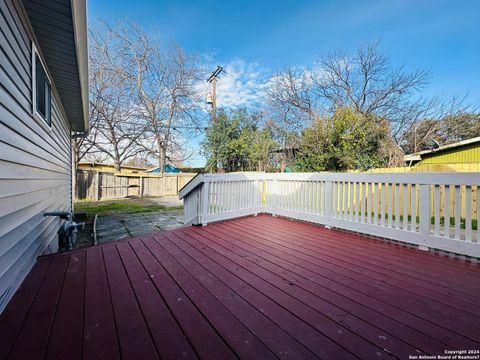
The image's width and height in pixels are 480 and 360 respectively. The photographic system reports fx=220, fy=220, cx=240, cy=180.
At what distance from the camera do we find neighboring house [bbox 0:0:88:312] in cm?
162

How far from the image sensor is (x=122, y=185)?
1153cm

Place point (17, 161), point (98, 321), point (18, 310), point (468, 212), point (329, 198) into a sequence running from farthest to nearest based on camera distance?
point (329, 198), point (468, 212), point (17, 161), point (18, 310), point (98, 321)

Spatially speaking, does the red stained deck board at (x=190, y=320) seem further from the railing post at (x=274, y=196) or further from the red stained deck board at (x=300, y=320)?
the railing post at (x=274, y=196)

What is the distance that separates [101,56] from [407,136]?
17.9m

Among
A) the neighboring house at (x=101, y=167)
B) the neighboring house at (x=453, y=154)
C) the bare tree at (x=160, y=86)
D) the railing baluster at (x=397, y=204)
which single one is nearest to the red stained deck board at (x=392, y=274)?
the railing baluster at (x=397, y=204)

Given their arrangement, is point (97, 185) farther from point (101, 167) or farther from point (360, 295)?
point (360, 295)

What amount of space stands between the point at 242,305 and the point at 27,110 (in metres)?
Result: 2.77

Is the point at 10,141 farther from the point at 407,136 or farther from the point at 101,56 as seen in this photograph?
the point at 407,136

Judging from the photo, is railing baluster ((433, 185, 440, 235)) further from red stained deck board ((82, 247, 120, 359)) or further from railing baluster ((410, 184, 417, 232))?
red stained deck board ((82, 247, 120, 359))

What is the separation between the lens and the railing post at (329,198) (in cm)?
371

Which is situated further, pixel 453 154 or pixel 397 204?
pixel 453 154

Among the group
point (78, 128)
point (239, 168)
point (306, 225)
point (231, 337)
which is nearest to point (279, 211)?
point (306, 225)

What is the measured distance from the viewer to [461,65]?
9.62 metres

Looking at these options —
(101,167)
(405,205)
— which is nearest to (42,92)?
(405,205)
